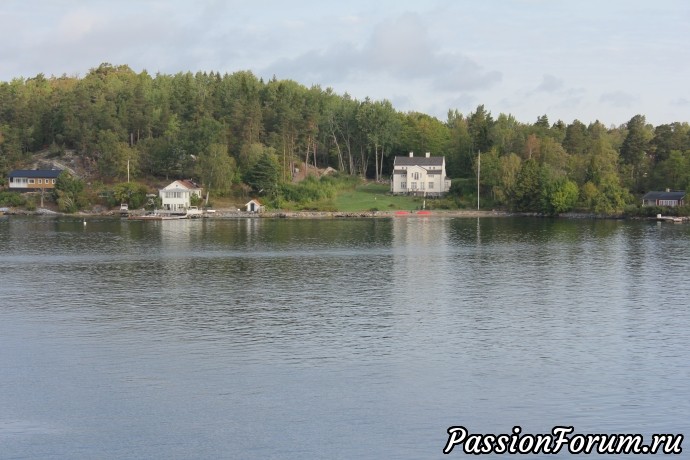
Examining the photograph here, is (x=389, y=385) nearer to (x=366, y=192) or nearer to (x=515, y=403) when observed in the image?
(x=515, y=403)

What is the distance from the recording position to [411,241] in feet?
231

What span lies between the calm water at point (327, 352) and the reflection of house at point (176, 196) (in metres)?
51.4

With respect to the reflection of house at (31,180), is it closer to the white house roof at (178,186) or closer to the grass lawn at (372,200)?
the white house roof at (178,186)

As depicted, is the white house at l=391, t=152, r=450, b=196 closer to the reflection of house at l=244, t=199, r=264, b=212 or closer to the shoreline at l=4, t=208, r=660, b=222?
the shoreline at l=4, t=208, r=660, b=222

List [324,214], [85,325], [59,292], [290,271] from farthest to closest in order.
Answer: [324,214], [290,271], [59,292], [85,325]

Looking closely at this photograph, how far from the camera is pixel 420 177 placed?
120625 millimetres

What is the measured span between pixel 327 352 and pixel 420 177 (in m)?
94.9

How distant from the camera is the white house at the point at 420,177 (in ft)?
396

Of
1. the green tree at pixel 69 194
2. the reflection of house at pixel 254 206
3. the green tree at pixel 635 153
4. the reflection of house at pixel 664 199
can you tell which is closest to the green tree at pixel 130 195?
the green tree at pixel 69 194

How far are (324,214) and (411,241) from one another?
126 feet

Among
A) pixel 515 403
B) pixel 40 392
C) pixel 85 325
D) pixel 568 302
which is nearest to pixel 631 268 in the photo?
pixel 568 302

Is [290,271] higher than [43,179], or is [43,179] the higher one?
[43,179]

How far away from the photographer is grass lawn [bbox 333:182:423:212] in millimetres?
112062

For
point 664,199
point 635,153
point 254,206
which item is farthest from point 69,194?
point 635,153
